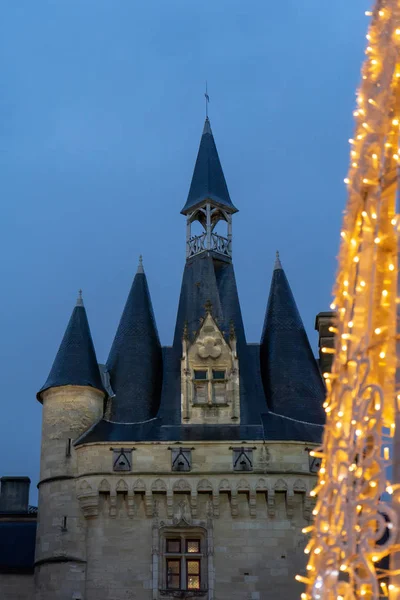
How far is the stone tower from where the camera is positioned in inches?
814

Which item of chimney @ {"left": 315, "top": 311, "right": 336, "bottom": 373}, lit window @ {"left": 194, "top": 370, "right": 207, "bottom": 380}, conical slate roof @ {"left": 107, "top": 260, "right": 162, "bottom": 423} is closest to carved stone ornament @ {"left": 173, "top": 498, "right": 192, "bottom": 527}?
conical slate roof @ {"left": 107, "top": 260, "right": 162, "bottom": 423}

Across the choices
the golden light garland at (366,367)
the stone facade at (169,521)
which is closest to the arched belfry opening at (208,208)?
the stone facade at (169,521)

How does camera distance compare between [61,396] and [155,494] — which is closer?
[155,494]

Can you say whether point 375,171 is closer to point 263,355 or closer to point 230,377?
point 230,377

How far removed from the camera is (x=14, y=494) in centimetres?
2734

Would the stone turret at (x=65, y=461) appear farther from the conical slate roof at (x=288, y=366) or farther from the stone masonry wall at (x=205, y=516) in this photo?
the conical slate roof at (x=288, y=366)

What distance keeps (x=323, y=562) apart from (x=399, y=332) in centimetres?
163

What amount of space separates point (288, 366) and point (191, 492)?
14.4ft

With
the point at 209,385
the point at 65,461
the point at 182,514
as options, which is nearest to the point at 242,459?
the point at 182,514

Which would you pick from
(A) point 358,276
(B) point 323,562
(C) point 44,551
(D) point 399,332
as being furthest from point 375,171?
(C) point 44,551

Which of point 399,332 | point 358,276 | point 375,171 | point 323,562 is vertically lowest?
point 323,562

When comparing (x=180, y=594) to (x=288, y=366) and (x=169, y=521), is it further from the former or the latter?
(x=288, y=366)

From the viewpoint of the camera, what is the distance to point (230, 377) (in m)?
22.7

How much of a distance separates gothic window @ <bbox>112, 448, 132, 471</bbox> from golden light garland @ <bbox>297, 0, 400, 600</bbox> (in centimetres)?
1490
